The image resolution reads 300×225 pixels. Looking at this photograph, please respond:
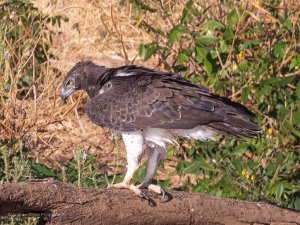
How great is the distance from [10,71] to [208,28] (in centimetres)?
188

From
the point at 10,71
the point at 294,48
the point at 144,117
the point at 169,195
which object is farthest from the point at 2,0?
the point at 169,195

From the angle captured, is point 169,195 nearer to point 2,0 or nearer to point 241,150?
point 241,150

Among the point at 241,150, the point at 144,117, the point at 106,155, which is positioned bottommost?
the point at 106,155

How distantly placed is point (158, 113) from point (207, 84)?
265 centimetres

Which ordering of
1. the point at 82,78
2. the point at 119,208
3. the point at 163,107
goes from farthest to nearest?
the point at 82,78 < the point at 163,107 < the point at 119,208

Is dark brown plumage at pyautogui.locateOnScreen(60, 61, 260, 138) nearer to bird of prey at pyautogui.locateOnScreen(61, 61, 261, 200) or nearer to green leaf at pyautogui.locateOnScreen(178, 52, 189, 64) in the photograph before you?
bird of prey at pyautogui.locateOnScreen(61, 61, 261, 200)

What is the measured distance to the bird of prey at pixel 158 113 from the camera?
7500mm

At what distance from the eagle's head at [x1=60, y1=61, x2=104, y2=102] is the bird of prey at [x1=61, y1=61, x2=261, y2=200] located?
1.09 ft

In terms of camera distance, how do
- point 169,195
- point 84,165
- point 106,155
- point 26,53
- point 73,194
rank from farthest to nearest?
1. point 106,155
2. point 26,53
3. point 84,165
4. point 169,195
5. point 73,194

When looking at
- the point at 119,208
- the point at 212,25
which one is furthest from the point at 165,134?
the point at 212,25

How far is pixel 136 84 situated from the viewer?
774 centimetres

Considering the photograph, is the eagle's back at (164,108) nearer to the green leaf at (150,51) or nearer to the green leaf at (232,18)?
the green leaf at (150,51)

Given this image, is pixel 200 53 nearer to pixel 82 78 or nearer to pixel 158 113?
pixel 82 78

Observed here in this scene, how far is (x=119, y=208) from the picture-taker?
670 centimetres
